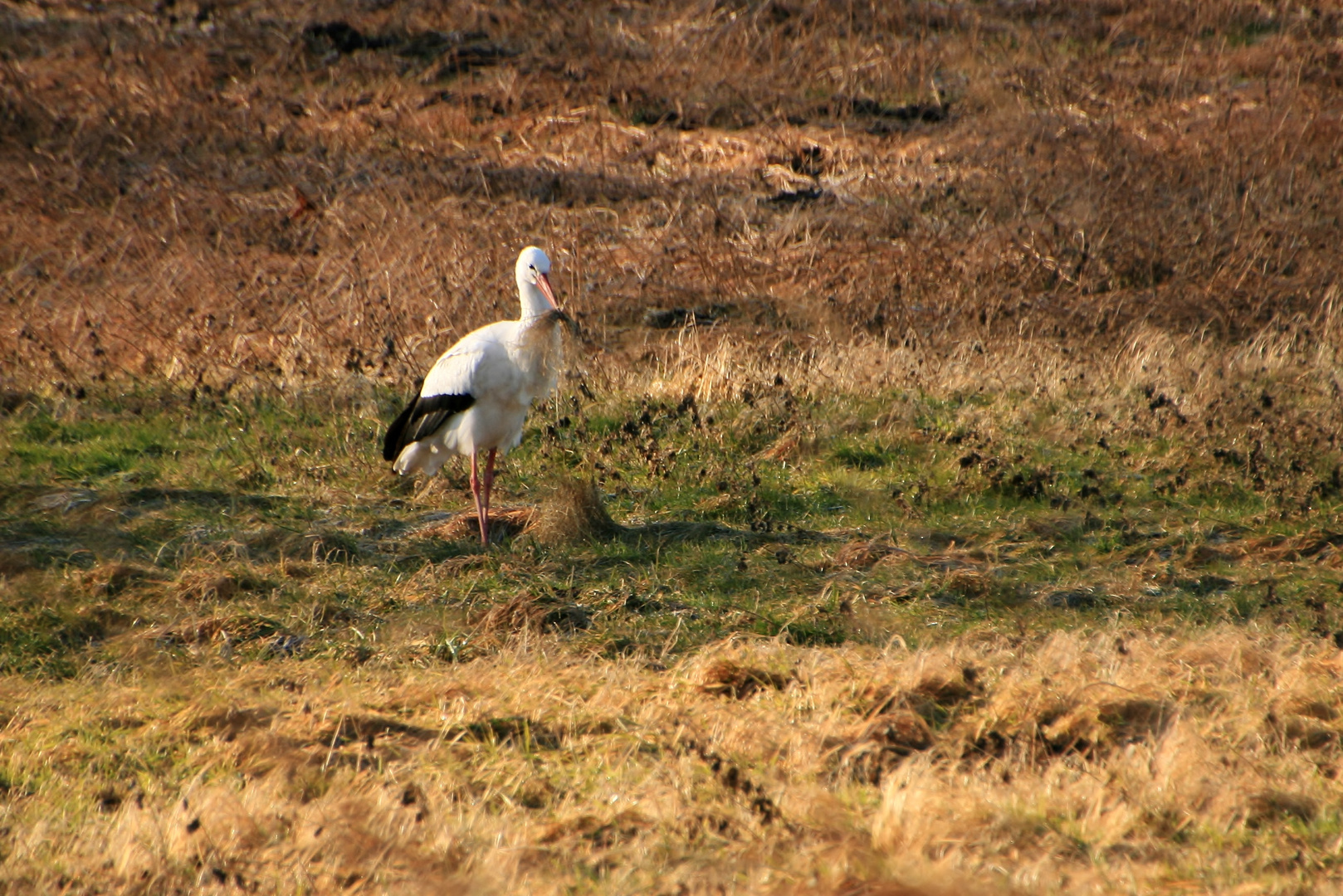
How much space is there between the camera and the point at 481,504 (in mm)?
6820

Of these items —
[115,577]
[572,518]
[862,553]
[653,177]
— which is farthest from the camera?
[653,177]

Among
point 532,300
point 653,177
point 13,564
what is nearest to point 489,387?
point 532,300

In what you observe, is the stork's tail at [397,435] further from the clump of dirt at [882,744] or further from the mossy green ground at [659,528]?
the clump of dirt at [882,744]

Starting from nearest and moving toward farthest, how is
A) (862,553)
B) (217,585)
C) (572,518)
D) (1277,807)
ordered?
(1277,807), (217,585), (862,553), (572,518)

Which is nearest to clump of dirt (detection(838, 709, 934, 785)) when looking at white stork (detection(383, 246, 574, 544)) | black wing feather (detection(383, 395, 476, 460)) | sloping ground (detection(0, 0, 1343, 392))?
white stork (detection(383, 246, 574, 544))

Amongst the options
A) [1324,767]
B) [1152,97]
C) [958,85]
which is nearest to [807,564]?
[1324,767]

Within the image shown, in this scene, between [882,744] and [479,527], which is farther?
[479,527]

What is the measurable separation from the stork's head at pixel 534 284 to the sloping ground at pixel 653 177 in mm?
2574

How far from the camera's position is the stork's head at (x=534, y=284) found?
7.44 m

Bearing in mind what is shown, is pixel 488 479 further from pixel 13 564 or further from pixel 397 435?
pixel 13 564

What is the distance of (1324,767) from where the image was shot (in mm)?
3953

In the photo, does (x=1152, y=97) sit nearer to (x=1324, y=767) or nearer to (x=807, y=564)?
(x=807, y=564)

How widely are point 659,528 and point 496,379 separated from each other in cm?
117

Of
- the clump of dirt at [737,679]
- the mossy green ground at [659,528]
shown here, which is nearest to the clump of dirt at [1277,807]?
the clump of dirt at [737,679]
